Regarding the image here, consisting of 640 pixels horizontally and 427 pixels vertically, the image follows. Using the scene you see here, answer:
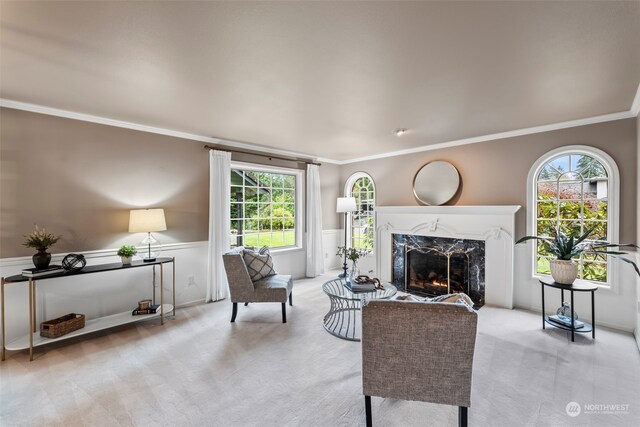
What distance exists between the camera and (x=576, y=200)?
11.4 ft

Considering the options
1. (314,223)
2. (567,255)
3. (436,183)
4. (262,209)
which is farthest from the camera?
(314,223)

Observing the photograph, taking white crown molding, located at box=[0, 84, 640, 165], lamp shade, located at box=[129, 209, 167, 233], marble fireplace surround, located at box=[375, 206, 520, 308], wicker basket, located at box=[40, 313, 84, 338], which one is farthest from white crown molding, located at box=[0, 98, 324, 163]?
marble fireplace surround, located at box=[375, 206, 520, 308]

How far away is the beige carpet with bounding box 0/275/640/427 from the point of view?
182 centimetres

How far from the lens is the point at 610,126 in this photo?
126 inches

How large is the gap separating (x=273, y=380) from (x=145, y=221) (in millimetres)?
2354

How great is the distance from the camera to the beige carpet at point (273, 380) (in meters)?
1.82

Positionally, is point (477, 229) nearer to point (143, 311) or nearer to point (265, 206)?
point (265, 206)

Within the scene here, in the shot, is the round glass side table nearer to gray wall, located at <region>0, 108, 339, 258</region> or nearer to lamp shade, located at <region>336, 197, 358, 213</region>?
lamp shade, located at <region>336, 197, 358, 213</region>

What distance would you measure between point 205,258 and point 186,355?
5.76 ft

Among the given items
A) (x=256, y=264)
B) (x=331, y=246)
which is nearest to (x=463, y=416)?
(x=256, y=264)

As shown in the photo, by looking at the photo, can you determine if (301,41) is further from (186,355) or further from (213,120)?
(186,355)

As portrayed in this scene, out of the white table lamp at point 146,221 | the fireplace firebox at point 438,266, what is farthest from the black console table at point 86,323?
the fireplace firebox at point 438,266

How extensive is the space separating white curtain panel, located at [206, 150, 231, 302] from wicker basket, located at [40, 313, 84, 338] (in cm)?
147

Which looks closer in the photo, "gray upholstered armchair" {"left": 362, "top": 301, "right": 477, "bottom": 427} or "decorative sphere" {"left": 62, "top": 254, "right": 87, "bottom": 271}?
"gray upholstered armchair" {"left": 362, "top": 301, "right": 477, "bottom": 427}
